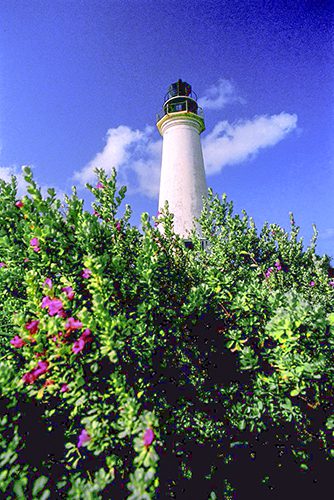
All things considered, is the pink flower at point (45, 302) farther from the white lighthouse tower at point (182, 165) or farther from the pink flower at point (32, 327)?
the white lighthouse tower at point (182, 165)

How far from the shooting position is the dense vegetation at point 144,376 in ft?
7.88

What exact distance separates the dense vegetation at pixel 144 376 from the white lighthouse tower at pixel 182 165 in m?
14.4

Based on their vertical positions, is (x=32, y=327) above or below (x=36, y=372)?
above

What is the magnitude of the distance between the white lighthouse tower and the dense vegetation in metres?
14.4

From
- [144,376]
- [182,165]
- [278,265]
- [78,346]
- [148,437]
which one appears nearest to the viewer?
[148,437]

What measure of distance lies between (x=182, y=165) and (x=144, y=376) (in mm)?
18892

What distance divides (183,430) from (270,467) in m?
1.10

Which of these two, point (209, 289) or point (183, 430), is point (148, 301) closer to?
point (209, 289)

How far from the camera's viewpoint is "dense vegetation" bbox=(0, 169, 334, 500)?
2.40 meters

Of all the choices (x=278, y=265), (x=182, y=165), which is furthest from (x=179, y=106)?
(x=278, y=265)

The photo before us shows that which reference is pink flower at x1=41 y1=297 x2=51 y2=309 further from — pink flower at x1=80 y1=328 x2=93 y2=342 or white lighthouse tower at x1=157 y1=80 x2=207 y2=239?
white lighthouse tower at x1=157 y1=80 x2=207 y2=239

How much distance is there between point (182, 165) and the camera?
20109mm

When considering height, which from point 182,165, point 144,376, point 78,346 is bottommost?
point 144,376

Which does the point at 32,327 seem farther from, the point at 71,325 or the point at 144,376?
the point at 144,376
